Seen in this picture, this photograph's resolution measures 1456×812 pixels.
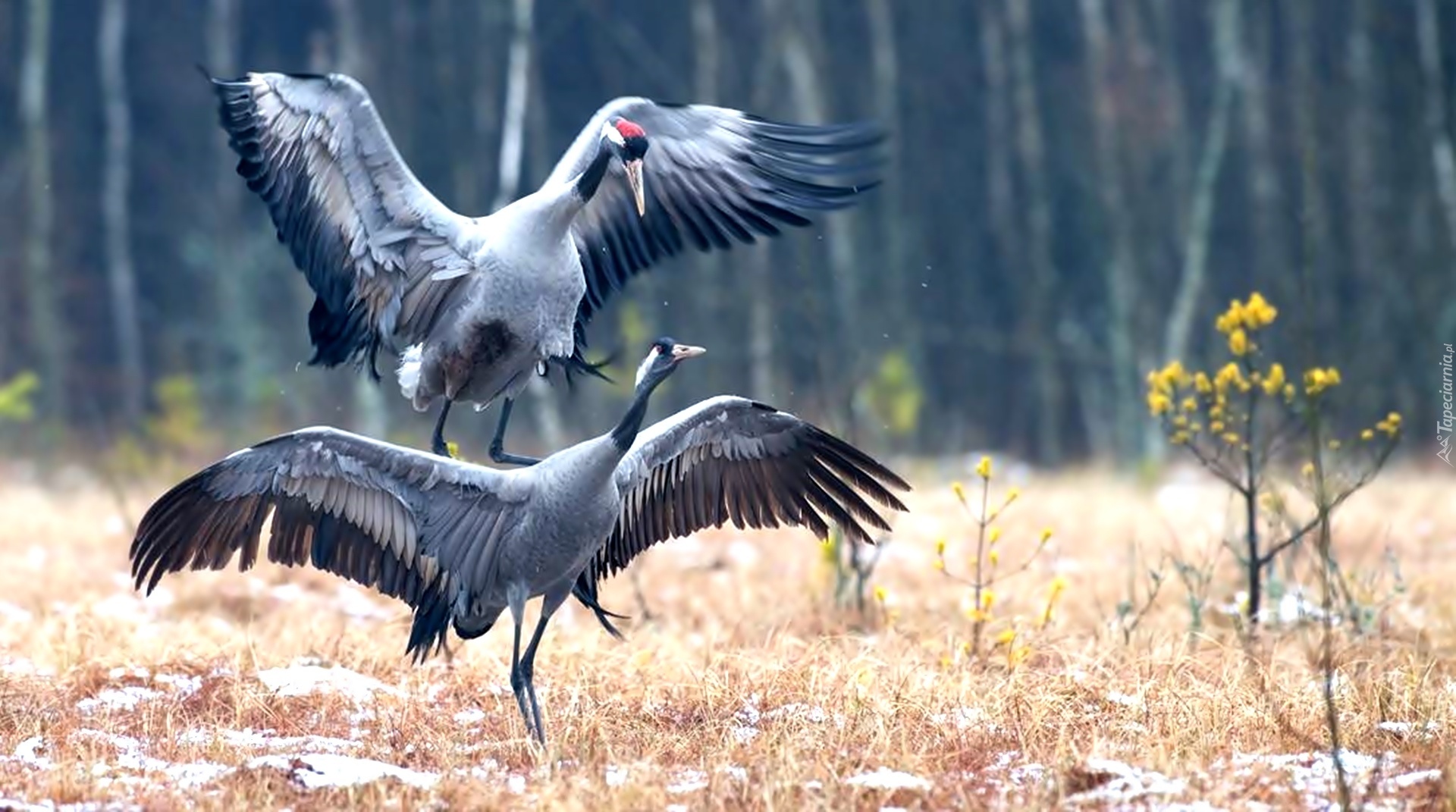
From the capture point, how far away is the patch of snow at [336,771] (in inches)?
191

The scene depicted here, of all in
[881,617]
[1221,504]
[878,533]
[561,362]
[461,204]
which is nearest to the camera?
[561,362]

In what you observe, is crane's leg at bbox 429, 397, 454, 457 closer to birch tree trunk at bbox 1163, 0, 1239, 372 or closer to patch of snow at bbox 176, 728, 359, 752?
patch of snow at bbox 176, 728, 359, 752

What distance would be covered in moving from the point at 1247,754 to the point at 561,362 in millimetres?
2764

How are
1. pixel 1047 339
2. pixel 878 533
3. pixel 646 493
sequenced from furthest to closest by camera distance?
pixel 1047 339 < pixel 878 533 < pixel 646 493

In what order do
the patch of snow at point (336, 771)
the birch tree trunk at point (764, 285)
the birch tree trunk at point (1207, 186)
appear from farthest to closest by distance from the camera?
the birch tree trunk at point (764, 285) → the birch tree trunk at point (1207, 186) → the patch of snow at point (336, 771)

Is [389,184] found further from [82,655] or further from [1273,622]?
[1273,622]

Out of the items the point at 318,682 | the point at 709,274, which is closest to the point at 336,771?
the point at 318,682

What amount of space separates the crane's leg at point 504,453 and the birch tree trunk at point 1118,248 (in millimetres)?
9597

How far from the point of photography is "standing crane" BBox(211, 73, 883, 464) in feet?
20.8

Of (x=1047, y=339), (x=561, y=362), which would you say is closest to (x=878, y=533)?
(x=561, y=362)

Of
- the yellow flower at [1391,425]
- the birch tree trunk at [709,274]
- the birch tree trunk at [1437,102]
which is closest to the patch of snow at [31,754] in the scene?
the yellow flower at [1391,425]

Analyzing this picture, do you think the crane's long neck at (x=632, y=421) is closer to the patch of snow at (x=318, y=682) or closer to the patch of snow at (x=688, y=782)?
the patch of snow at (x=688, y=782)

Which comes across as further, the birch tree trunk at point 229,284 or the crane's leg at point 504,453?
the birch tree trunk at point 229,284

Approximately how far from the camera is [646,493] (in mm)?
6043
